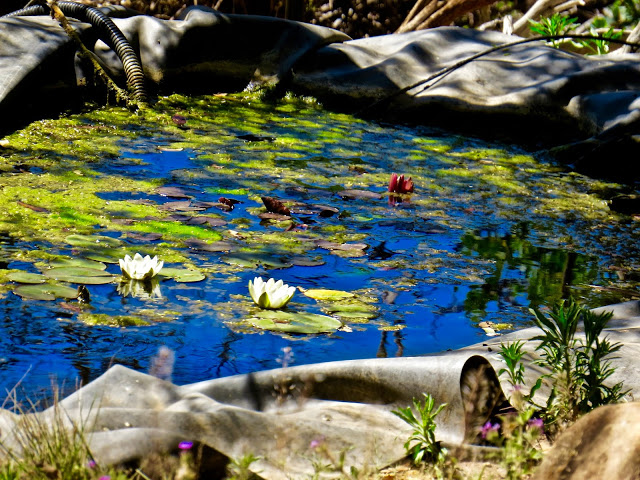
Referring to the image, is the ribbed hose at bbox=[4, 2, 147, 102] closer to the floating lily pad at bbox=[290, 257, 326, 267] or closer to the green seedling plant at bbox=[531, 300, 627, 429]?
the floating lily pad at bbox=[290, 257, 326, 267]

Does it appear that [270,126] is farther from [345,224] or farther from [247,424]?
[247,424]

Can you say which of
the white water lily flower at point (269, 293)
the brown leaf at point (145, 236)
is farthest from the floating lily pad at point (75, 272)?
the white water lily flower at point (269, 293)

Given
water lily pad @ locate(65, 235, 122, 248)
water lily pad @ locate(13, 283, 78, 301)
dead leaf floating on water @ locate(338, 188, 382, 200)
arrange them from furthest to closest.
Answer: dead leaf floating on water @ locate(338, 188, 382, 200) < water lily pad @ locate(65, 235, 122, 248) < water lily pad @ locate(13, 283, 78, 301)

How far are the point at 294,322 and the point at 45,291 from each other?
86 cm

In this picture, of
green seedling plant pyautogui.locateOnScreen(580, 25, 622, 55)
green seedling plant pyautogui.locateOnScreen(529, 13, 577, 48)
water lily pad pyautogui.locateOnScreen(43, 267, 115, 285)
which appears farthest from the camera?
green seedling plant pyautogui.locateOnScreen(529, 13, 577, 48)

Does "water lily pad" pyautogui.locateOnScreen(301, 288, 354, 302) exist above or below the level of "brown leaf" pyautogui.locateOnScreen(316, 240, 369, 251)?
below

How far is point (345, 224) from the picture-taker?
3.65 meters

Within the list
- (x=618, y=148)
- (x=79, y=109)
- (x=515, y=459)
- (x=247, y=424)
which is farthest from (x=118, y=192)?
(x=618, y=148)

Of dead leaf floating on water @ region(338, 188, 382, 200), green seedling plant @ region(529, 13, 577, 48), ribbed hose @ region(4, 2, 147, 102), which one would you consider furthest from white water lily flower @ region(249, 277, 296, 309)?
green seedling plant @ region(529, 13, 577, 48)

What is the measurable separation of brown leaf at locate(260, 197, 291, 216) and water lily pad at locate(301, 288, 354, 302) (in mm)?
883

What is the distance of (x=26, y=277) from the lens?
2617 millimetres

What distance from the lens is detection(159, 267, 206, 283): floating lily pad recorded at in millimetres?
2791

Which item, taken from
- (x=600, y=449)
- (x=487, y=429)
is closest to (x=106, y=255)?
(x=487, y=429)

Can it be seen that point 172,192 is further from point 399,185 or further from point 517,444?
point 517,444
